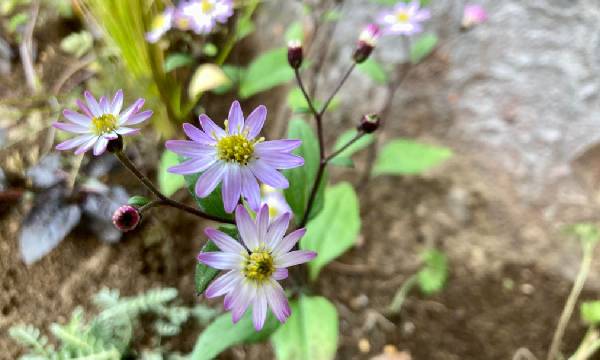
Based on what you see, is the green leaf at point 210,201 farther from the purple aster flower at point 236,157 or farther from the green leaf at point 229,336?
the green leaf at point 229,336

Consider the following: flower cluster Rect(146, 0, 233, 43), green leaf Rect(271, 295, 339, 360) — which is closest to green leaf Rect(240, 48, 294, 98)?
flower cluster Rect(146, 0, 233, 43)

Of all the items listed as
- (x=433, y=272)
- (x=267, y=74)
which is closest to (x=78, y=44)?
(x=267, y=74)

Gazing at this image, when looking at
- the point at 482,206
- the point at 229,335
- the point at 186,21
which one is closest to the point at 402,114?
the point at 482,206

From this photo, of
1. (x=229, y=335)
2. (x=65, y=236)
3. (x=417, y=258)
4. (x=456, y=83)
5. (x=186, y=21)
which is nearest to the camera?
(x=229, y=335)

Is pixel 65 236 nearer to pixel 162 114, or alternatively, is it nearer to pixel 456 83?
pixel 162 114

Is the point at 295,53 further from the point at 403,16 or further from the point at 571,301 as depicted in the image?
the point at 571,301

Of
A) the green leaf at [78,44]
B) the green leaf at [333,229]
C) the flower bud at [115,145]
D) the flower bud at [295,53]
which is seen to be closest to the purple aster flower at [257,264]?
the flower bud at [115,145]
